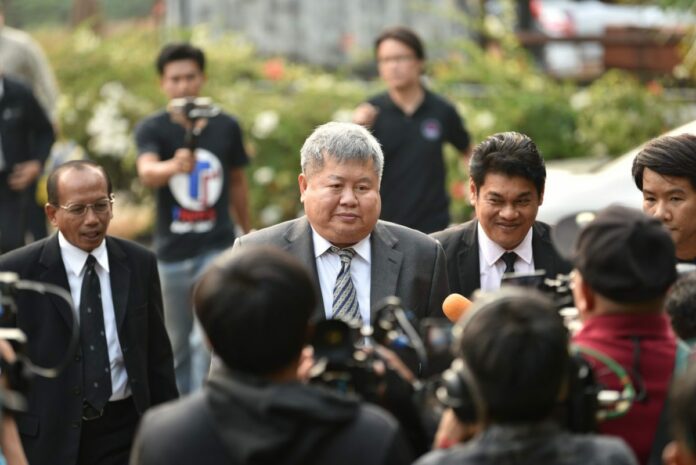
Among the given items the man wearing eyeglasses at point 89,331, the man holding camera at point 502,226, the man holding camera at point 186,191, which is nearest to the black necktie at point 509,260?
the man holding camera at point 502,226

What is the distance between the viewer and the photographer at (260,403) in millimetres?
3480

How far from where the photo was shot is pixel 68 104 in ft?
43.1

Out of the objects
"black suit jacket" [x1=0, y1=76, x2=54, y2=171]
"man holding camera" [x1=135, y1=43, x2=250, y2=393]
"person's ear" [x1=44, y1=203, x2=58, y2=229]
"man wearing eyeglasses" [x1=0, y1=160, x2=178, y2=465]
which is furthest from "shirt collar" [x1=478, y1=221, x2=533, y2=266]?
"black suit jacket" [x1=0, y1=76, x2=54, y2=171]

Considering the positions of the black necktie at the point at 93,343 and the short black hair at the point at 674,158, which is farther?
the black necktie at the point at 93,343

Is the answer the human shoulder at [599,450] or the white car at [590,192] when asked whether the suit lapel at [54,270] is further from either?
the white car at [590,192]

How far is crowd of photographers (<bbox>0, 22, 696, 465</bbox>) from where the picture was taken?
347 centimetres

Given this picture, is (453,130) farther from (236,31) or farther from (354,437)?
(236,31)

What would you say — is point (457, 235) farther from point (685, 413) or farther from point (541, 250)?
point (685, 413)

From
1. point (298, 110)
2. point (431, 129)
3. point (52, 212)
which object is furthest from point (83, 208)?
point (298, 110)

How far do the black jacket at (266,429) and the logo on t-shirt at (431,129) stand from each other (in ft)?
18.9

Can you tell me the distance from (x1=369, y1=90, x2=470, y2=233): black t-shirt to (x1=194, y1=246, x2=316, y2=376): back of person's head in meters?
5.44

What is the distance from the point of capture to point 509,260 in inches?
235

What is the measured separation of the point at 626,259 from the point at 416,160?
17.5ft

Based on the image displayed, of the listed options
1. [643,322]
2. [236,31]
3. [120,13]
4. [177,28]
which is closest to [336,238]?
[643,322]
